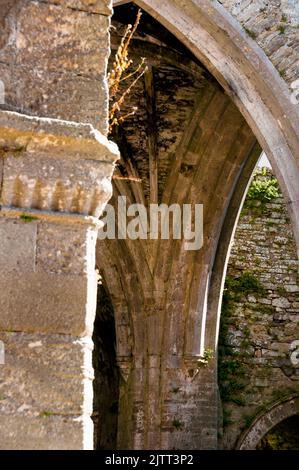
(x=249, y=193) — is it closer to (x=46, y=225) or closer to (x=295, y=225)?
(x=295, y=225)

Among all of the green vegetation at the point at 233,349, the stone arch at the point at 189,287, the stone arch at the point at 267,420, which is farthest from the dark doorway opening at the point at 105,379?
the stone arch at the point at 267,420

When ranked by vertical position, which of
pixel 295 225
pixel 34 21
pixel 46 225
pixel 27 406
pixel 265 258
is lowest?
pixel 27 406

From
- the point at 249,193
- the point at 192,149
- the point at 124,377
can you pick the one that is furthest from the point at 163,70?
the point at 124,377

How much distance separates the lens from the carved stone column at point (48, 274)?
2387mm

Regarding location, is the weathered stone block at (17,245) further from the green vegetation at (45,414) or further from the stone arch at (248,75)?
the stone arch at (248,75)

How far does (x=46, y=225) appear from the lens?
250 cm

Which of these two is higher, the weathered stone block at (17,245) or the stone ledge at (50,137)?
the stone ledge at (50,137)

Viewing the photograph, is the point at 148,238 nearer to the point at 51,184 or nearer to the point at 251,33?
the point at 251,33

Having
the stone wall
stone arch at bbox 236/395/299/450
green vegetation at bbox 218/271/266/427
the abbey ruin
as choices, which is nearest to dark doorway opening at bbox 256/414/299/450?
the abbey ruin

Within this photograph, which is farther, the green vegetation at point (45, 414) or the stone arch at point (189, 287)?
the stone arch at point (189, 287)

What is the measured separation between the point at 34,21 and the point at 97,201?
47 centimetres

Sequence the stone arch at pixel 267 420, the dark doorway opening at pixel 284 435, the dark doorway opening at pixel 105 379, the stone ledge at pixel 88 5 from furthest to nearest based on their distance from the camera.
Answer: the dark doorway opening at pixel 105 379
the dark doorway opening at pixel 284 435
the stone arch at pixel 267 420
the stone ledge at pixel 88 5

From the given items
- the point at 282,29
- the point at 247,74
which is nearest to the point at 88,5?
the point at 282,29

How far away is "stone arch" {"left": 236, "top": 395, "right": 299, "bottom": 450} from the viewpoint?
12.7 meters
